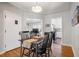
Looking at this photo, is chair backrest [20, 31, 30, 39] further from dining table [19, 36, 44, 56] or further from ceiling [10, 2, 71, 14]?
ceiling [10, 2, 71, 14]

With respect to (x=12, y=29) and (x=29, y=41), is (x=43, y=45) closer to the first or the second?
(x=29, y=41)

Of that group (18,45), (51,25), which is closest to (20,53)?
(18,45)

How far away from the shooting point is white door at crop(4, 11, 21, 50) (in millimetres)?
2040

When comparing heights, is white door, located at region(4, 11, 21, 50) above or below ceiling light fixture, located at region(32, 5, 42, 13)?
below

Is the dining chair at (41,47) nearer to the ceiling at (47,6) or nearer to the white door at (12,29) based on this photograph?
the white door at (12,29)

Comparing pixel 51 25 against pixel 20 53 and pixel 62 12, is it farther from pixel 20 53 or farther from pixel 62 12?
pixel 20 53

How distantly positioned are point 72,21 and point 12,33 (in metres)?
1.45

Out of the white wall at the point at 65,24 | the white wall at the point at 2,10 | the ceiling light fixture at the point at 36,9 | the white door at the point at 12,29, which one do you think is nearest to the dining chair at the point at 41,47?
the white wall at the point at 65,24

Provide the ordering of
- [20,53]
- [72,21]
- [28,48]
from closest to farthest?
[20,53], [28,48], [72,21]

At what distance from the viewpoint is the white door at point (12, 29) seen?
6.69ft

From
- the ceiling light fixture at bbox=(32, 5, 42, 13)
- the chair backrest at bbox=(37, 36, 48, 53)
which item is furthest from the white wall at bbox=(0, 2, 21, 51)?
the chair backrest at bbox=(37, 36, 48, 53)

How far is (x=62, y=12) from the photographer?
198 centimetres

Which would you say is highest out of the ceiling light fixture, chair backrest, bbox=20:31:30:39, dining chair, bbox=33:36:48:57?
the ceiling light fixture

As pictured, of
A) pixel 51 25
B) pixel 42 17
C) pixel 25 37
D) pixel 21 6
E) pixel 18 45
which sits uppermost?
pixel 21 6
